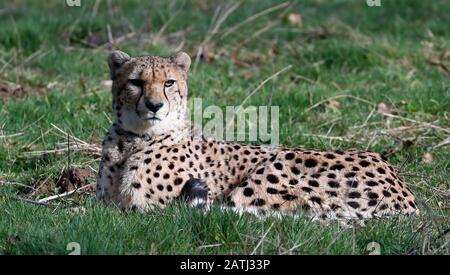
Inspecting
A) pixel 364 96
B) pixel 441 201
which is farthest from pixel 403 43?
pixel 441 201

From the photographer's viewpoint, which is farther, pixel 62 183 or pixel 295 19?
pixel 295 19

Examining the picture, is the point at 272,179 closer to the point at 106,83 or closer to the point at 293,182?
the point at 293,182

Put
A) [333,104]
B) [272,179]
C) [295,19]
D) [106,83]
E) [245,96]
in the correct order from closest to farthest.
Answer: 1. [272,179]
2. [333,104]
3. [245,96]
4. [106,83]
5. [295,19]

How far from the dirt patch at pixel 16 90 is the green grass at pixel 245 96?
51mm

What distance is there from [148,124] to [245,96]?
8.76 feet

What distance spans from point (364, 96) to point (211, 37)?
2.08 metres

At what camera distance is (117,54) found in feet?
21.9

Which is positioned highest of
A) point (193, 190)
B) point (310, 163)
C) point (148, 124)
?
point (148, 124)

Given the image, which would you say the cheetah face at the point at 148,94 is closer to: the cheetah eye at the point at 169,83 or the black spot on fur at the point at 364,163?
the cheetah eye at the point at 169,83

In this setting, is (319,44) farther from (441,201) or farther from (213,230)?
(213,230)

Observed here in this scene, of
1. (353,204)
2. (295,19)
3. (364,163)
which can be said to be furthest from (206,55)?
(353,204)

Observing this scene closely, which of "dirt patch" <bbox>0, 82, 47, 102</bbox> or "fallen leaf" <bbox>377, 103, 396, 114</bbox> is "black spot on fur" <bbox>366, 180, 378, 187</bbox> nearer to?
"fallen leaf" <bbox>377, 103, 396, 114</bbox>

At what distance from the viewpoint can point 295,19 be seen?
11.4 meters
